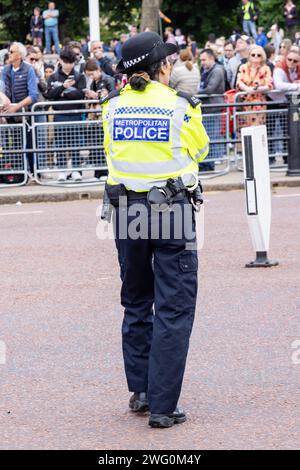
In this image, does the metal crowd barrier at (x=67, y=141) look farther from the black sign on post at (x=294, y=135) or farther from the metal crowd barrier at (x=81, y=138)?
the black sign on post at (x=294, y=135)

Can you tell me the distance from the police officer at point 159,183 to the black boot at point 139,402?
9.3 inches

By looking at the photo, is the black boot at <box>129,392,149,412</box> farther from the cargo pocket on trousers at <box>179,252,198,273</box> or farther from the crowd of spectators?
the crowd of spectators

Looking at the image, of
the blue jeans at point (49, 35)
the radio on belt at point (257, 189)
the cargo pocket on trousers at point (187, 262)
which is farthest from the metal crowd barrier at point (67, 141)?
the blue jeans at point (49, 35)

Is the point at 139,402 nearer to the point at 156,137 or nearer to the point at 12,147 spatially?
the point at 156,137

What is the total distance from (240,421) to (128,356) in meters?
0.67

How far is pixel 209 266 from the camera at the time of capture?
10617 mm

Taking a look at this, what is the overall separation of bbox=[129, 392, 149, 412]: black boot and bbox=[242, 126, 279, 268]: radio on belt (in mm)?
4469

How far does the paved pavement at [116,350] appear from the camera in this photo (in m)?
5.76

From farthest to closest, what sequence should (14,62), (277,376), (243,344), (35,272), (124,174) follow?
(14,62) → (35,272) → (243,344) → (277,376) → (124,174)

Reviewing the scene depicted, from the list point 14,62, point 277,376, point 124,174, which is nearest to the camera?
point 124,174

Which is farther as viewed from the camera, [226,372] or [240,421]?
[226,372]

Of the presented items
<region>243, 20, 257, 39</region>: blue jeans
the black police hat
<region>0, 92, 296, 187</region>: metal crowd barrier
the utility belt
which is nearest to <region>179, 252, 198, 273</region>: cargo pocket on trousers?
the utility belt

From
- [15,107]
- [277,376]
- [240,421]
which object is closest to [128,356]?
[240,421]

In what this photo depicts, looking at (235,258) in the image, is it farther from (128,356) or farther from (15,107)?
(15,107)
